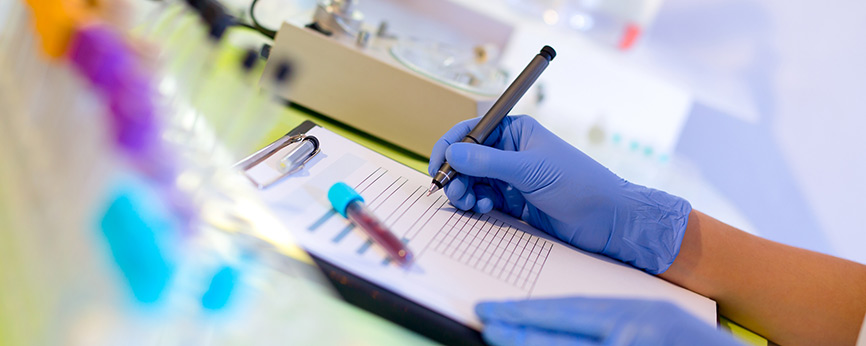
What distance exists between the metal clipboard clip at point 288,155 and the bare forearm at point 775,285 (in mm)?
558

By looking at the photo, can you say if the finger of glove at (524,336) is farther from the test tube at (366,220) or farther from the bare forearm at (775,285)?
the bare forearm at (775,285)

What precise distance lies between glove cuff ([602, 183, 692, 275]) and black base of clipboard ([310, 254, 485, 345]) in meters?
0.33

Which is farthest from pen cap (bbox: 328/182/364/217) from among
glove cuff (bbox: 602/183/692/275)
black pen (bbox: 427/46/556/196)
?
glove cuff (bbox: 602/183/692/275)

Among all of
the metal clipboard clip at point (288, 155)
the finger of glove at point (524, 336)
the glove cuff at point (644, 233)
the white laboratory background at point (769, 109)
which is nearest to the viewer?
the finger of glove at point (524, 336)

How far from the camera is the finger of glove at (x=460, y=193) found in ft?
2.30

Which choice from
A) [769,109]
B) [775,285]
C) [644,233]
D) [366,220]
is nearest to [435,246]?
[366,220]

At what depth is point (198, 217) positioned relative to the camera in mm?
491

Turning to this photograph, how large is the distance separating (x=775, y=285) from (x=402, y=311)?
63cm

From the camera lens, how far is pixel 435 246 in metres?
0.62

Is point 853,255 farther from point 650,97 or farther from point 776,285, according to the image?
point 776,285

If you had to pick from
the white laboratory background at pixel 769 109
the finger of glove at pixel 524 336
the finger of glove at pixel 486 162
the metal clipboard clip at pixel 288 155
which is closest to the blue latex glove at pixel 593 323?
the finger of glove at pixel 524 336

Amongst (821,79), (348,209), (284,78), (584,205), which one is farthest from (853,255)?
(284,78)

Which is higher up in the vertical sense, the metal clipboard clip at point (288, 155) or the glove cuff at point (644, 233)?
the glove cuff at point (644, 233)

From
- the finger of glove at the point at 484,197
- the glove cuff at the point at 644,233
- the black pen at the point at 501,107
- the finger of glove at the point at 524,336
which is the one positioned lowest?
the finger of glove at the point at 524,336
